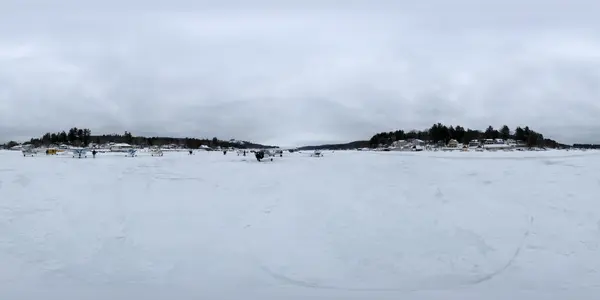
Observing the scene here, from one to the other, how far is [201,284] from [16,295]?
2.03 meters

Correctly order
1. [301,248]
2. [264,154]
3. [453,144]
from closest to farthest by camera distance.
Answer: [301,248], [264,154], [453,144]

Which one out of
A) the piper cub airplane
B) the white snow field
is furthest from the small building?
the white snow field

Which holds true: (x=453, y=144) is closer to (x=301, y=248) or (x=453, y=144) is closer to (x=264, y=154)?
(x=264, y=154)

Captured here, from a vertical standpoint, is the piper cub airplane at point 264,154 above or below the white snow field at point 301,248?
above

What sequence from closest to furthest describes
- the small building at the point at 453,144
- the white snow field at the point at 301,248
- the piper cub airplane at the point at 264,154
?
the white snow field at the point at 301,248 < the piper cub airplane at the point at 264,154 < the small building at the point at 453,144

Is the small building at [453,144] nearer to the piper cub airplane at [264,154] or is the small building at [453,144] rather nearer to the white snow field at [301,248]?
the piper cub airplane at [264,154]

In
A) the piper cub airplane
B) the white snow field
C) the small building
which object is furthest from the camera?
the small building

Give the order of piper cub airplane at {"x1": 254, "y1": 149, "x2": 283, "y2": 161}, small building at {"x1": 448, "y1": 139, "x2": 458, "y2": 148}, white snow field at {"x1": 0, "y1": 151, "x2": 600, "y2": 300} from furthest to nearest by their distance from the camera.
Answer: small building at {"x1": 448, "y1": 139, "x2": 458, "y2": 148}
piper cub airplane at {"x1": 254, "y1": 149, "x2": 283, "y2": 161}
white snow field at {"x1": 0, "y1": 151, "x2": 600, "y2": 300}

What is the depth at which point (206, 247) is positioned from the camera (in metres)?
6.66

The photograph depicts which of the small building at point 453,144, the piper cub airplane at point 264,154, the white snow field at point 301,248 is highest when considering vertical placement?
the small building at point 453,144

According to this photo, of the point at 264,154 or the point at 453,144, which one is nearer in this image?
the point at 264,154

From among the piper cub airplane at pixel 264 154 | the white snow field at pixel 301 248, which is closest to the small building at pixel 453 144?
the piper cub airplane at pixel 264 154

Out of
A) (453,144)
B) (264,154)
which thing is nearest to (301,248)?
(264,154)

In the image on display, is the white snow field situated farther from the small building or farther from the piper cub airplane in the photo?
the small building
